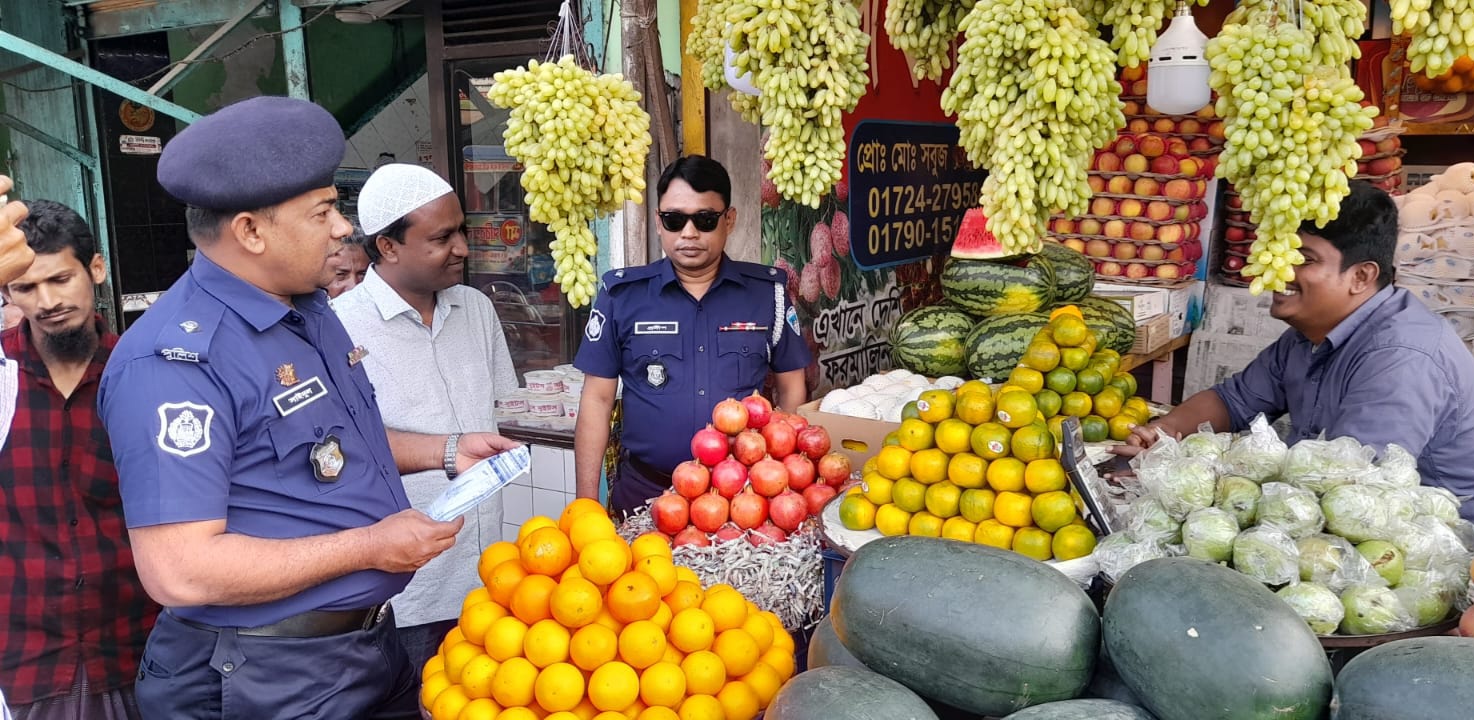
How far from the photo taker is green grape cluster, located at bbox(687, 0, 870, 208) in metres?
2.01

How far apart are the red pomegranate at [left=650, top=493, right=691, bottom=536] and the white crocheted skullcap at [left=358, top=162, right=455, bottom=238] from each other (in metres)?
1.14

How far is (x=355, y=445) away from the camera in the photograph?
83.8 inches

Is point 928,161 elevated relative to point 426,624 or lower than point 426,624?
elevated

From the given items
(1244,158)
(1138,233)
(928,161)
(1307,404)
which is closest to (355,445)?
(1244,158)

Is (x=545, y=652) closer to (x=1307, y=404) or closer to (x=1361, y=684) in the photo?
(x=1361, y=684)

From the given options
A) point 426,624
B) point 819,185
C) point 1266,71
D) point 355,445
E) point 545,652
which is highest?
point 1266,71

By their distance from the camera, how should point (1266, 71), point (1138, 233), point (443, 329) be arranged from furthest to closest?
point (1138, 233)
point (443, 329)
point (1266, 71)

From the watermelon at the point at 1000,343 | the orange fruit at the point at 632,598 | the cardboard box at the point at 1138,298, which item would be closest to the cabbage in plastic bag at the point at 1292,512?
the orange fruit at the point at 632,598

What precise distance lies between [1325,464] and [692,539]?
1.52m

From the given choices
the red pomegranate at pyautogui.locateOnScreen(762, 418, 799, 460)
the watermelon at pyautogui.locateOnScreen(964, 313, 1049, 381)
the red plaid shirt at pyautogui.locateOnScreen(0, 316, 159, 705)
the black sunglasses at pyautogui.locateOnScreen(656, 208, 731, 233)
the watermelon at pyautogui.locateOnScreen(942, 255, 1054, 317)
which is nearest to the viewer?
the red plaid shirt at pyautogui.locateOnScreen(0, 316, 159, 705)

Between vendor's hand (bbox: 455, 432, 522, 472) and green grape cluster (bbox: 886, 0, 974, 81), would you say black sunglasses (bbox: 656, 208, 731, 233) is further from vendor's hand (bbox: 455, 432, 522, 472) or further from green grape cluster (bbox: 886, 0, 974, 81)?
green grape cluster (bbox: 886, 0, 974, 81)

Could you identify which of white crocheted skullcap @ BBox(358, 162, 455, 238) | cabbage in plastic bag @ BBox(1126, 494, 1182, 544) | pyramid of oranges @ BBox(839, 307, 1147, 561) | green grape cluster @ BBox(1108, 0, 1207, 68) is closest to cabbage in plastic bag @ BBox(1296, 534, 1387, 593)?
cabbage in plastic bag @ BBox(1126, 494, 1182, 544)

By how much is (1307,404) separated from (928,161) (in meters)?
2.45

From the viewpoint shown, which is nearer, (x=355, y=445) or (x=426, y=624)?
(x=355, y=445)
